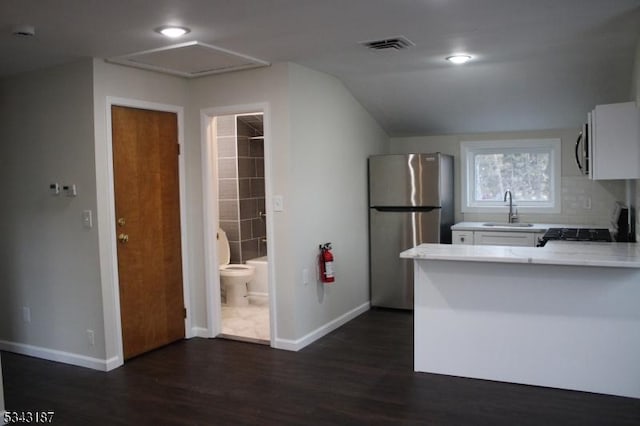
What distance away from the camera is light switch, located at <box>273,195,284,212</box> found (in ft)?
14.3

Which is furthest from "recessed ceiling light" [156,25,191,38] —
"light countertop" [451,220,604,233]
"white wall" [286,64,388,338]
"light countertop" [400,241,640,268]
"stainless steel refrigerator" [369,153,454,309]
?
"light countertop" [451,220,604,233]

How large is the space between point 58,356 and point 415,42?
3.47 m

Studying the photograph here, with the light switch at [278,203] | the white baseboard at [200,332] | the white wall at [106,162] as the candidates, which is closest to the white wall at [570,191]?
the light switch at [278,203]

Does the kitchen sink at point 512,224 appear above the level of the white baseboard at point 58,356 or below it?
above

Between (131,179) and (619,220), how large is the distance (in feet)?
12.7

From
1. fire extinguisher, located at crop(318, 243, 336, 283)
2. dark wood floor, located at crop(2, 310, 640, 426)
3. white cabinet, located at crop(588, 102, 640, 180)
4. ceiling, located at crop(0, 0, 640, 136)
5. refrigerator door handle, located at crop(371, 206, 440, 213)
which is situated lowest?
dark wood floor, located at crop(2, 310, 640, 426)

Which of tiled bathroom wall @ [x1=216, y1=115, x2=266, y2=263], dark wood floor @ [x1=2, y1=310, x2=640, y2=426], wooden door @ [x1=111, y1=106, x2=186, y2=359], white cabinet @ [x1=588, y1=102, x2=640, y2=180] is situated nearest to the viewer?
dark wood floor @ [x1=2, y1=310, x2=640, y2=426]

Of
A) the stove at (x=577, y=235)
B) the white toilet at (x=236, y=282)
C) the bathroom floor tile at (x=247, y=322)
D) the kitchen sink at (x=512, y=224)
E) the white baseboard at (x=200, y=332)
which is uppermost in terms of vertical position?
the kitchen sink at (x=512, y=224)

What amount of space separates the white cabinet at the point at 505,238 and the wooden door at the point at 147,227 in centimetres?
277

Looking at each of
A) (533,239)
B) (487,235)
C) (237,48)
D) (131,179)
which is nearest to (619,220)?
(533,239)

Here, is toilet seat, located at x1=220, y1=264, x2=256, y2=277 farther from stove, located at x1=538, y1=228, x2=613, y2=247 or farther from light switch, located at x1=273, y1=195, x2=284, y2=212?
stove, located at x1=538, y1=228, x2=613, y2=247

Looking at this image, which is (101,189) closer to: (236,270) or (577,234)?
(236,270)

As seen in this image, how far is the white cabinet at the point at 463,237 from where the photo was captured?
5395 millimetres

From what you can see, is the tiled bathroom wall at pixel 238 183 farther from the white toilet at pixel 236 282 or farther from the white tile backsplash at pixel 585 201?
the white tile backsplash at pixel 585 201
